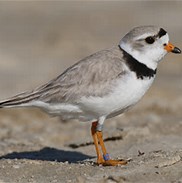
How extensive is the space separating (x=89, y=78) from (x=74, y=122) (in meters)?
3.57

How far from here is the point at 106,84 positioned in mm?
6004

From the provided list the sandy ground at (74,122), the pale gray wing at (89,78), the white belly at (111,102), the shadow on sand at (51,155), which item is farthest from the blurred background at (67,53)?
the pale gray wing at (89,78)

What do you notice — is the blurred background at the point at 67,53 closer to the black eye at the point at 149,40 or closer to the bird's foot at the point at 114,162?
the bird's foot at the point at 114,162

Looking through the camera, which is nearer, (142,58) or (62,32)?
(142,58)

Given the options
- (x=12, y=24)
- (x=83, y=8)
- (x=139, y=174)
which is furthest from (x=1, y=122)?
(x=83, y=8)

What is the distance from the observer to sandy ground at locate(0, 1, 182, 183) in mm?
5746

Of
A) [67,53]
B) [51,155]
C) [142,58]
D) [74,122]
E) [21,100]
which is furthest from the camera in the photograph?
[67,53]

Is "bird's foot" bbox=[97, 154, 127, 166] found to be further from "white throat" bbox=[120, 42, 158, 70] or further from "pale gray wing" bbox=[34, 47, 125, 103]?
"white throat" bbox=[120, 42, 158, 70]

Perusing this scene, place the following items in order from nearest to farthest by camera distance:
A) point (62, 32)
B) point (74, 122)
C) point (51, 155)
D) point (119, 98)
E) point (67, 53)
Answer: point (119, 98) → point (51, 155) → point (74, 122) → point (67, 53) → point (62, 32)

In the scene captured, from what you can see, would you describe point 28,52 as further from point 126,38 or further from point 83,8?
point 126,38

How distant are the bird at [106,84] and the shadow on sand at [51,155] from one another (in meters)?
0.91

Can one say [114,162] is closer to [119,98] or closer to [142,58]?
[119,98]

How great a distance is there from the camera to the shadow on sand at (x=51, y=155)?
7.16 metres

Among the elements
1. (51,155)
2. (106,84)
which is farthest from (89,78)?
(51,155)
